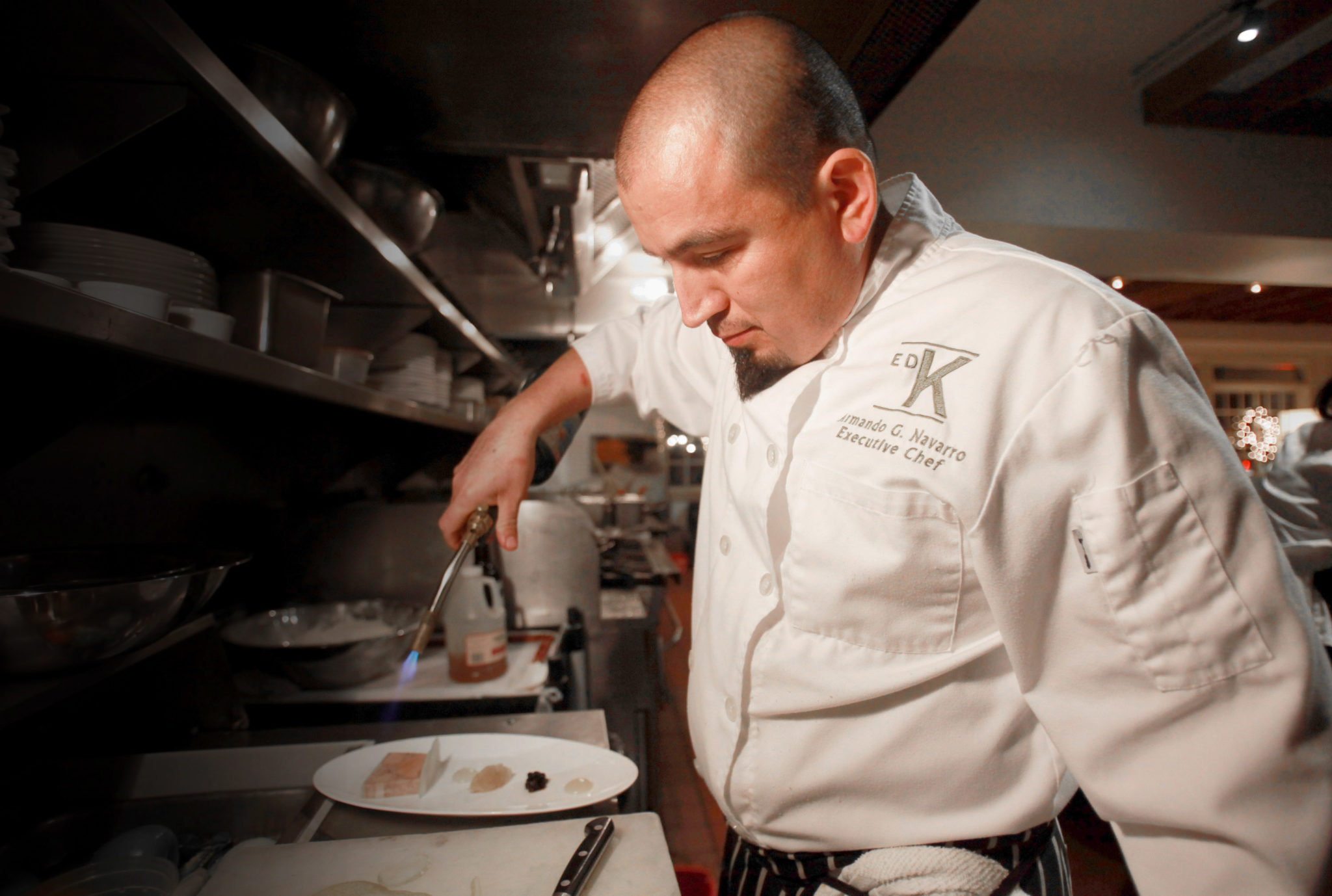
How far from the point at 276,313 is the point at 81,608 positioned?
0.58 meters

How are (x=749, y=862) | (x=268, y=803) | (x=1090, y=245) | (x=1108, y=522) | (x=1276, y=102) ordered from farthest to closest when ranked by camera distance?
(x=1090, y=245), (x=1276, y=102), (x=268, y=803), (x=749, y=862), (x=1108, y=522)

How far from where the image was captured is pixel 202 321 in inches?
34.8

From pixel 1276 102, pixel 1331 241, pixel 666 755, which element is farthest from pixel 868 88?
pixel 666 755

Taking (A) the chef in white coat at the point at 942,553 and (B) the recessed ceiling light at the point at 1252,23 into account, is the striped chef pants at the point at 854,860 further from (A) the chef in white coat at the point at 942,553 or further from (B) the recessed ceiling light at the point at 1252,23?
(B) the recessed ceiling light at the point at 1252,23

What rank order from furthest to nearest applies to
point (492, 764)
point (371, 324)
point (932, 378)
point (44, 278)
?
point (371, 324)
point (492, 764)
point (932, 378)
point (44, 278)

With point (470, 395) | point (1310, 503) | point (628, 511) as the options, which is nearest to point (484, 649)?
point (470, 395)

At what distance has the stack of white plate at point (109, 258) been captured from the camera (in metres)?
0.84

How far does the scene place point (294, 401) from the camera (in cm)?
207


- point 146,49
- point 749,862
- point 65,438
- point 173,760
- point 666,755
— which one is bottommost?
point 666,755

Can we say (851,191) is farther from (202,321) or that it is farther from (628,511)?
(628,511)

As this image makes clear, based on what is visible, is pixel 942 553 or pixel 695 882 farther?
pixel 695 882

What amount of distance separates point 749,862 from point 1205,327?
8916mm

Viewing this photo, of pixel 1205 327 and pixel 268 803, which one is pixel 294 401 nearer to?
pixel 268 803

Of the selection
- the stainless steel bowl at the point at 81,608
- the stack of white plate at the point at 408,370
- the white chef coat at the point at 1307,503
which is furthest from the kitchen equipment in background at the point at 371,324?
the white chef coat at the point at 1307,503
